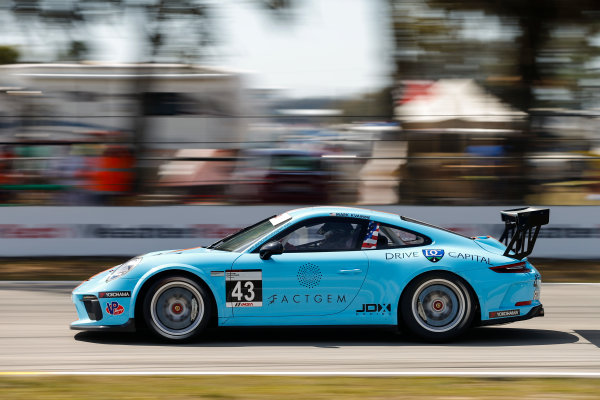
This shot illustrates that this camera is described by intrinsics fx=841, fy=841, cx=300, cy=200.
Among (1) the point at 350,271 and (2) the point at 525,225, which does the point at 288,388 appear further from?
(2) the point at 525,225

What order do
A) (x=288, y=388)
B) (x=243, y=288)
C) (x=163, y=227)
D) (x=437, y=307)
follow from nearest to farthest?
(x=288, y=388) < (x=243, y=288) < (x=437, y=307) < (x=163, y=227)

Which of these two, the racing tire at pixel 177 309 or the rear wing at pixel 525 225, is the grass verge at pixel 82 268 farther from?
the racing tire at pixel 177 309

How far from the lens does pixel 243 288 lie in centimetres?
676

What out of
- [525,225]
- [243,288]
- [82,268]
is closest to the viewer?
[243,288]

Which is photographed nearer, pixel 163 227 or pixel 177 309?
pixel 177 309

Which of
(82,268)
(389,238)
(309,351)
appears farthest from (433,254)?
(82,268)

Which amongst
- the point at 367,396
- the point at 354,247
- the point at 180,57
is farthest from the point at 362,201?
the point at 367,396

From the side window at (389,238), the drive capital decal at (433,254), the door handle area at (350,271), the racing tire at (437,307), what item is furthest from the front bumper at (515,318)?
the door handle area at (350,271)

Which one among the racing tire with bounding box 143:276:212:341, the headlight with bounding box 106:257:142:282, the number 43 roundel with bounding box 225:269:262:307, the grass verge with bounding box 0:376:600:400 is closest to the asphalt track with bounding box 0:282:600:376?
the racing tire with bounding box 143:276:212:341

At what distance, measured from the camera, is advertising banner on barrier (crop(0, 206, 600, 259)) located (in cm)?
1414

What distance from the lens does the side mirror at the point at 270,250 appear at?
678 centimetres

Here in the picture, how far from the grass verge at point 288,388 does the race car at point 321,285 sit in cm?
112

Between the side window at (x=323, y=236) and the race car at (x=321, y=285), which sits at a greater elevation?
the side window at (x=323, y=236)

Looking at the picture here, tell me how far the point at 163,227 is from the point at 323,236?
Result: 25.5 ft
